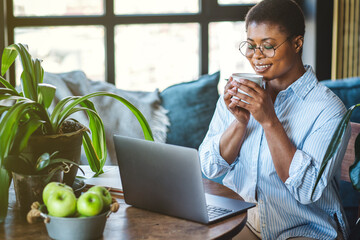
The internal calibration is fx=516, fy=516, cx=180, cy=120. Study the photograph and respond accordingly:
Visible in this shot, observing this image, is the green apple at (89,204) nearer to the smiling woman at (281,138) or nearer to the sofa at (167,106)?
the smiling woman at (281,138)

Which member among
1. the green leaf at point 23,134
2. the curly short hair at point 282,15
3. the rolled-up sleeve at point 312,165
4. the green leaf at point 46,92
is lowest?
the rolled-up sleeve at point 312,165

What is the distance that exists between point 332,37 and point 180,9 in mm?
885

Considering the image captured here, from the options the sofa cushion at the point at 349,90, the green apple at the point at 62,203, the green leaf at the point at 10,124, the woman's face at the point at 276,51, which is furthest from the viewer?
the sofa cushion at the point at 349,90

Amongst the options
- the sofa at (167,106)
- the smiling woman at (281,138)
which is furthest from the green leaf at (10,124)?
the sofa at (167,106)

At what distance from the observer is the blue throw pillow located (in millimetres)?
2525

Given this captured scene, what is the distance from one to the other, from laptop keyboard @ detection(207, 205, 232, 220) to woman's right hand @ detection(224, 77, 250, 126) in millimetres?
369

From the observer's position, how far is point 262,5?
169 centimetres

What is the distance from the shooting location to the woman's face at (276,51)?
1.63 metres

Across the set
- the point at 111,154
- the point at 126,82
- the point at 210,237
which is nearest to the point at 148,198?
the point at 210,237

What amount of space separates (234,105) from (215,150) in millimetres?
195

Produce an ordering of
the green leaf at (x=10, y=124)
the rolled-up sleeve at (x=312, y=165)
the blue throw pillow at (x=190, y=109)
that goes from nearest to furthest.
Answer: the green leaf at (x=10, y=124) < the rolled-up sleeve at (x=312, y=165) < the blue throw pillow at (x=190, y=109)

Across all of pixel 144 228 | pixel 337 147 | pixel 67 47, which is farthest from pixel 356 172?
pixel 67 47

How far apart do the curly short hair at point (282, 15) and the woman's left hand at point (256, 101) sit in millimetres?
255

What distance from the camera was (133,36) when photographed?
3010mm
